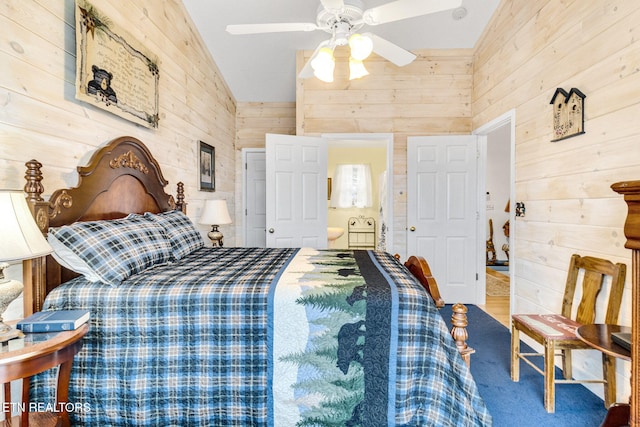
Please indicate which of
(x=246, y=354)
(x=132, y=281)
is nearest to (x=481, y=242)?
(x=246, y=354)

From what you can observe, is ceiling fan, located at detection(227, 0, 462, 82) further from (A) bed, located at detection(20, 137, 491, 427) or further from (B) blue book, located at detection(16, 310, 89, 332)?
(B) blue book, located at detection(16, 310, 89, 332)

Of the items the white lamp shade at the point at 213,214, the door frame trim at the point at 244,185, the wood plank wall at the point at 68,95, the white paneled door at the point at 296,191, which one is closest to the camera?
the wood plank wall at the point at 68,95

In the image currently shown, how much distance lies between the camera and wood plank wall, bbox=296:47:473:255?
4023 millimetres

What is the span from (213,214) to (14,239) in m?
2.41

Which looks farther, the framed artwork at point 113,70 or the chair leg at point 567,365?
the chair leg at point 567,365

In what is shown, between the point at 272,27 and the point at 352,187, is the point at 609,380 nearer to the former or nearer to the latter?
the point at 272,27

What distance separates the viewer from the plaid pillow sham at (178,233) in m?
2.34

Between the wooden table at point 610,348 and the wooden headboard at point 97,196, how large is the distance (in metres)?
2.69

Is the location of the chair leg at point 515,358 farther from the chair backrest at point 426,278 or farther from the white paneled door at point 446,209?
the white paneled door at point 446,209

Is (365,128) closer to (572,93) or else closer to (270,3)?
(270,3)

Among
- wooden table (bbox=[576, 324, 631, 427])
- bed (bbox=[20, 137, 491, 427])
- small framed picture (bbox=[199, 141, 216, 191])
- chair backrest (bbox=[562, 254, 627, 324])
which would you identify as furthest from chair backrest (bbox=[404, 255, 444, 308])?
small framed picture (bbox=[199, 141, 216, 191])

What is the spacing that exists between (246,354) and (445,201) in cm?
319

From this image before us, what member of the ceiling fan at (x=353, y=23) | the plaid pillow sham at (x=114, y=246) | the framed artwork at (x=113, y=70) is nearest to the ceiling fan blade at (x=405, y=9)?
the ceiling fan at (x=353, y=23)

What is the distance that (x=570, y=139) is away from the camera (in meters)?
2.30
